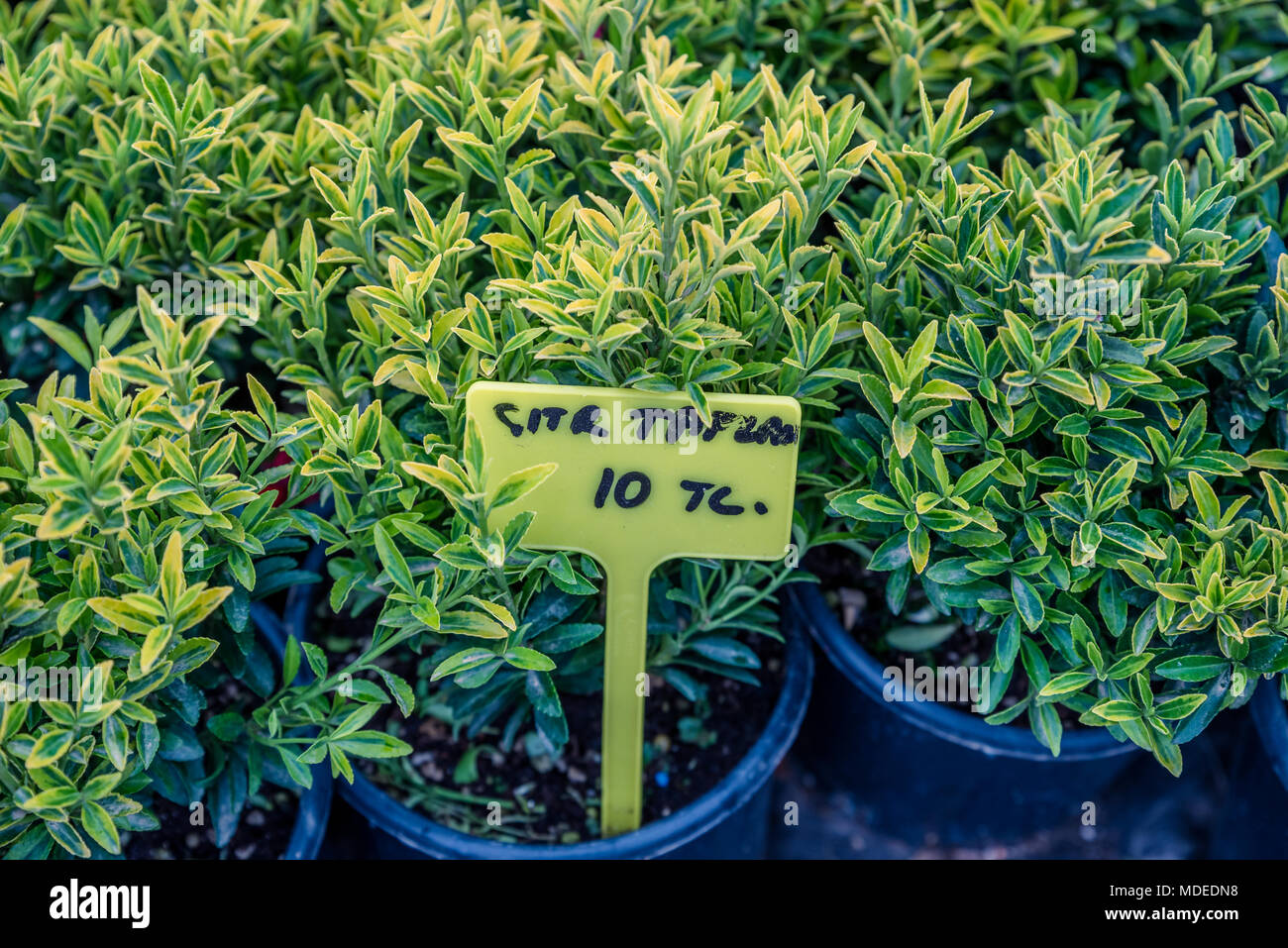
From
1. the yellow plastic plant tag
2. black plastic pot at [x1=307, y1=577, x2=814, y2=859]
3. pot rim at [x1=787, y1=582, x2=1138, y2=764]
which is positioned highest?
the yellow plastic plant tag

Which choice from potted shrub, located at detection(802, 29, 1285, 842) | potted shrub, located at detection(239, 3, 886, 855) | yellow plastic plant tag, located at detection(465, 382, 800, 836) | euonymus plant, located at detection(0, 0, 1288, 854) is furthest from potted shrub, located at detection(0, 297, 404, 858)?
potted shrub, located at detection(802, 29, 1285, 842)

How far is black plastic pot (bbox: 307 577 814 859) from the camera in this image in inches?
84.3

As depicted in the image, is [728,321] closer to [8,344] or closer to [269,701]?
[269,701]

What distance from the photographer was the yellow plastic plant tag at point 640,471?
1713 millimetres

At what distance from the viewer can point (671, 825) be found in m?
2.18

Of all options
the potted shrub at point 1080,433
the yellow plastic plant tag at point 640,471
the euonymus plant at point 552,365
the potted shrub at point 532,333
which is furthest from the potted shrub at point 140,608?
the potted shrub at point 1080,433

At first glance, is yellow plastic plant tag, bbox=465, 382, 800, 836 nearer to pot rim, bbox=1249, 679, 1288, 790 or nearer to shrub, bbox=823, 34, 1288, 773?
shrub, bbox=823, 34, 1288, 773

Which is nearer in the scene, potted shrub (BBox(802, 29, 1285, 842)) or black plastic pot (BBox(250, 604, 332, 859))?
potted shrub (BBox(802, 29, 1285, 842))

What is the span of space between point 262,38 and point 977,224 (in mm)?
1685

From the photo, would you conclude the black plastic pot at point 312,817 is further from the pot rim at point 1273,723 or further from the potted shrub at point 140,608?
the pot rim at point 1273,723

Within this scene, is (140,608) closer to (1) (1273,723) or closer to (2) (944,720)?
(2) (944,720)

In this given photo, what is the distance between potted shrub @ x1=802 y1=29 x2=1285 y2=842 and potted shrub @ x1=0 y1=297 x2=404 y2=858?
1066mm

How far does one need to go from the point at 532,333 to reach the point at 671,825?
106cm

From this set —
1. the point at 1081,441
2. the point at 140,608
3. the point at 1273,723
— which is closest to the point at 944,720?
the point at 1273,723
